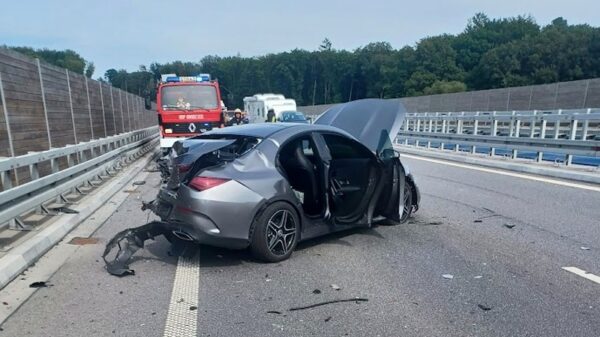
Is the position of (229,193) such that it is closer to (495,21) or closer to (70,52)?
(495,21)

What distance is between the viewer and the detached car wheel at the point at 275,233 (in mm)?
4738

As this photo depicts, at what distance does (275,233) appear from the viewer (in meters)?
4.89

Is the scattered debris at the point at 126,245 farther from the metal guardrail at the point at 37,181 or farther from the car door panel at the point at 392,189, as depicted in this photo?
the car door panel at the point at 392,189

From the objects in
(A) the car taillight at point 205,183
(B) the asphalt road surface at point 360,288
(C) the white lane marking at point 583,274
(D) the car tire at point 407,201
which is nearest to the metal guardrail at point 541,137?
(B) the asphalt road surface at point 360,288

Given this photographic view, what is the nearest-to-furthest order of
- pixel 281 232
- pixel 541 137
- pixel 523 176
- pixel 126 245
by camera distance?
pixel 126 245
pixel 281 232
pixel 523 176
pixel 541 137

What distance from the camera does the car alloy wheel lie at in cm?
486

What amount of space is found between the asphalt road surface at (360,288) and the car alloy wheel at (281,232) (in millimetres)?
170

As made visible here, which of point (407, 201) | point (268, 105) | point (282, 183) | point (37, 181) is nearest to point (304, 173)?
point (282, 183)

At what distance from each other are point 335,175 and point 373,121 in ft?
3.69

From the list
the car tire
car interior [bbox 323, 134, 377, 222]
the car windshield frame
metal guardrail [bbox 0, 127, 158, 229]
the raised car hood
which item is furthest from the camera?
the car windshield frame

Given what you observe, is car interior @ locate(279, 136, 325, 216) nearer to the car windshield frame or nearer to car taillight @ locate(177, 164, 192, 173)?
car taillight @ locate(177, 164, 192, 173)

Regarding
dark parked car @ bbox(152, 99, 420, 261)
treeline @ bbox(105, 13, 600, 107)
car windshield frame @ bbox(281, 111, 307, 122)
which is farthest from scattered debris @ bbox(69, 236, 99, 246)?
car windshield frame @ bbox(281, 111, 307, 122)

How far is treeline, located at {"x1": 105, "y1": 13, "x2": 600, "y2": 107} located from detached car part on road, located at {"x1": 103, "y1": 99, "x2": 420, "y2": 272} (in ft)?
45.6

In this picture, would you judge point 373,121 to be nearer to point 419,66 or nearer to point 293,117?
point 293,117
